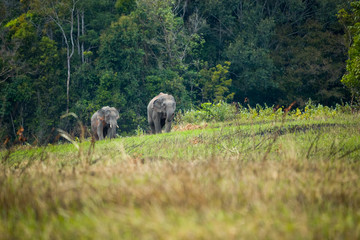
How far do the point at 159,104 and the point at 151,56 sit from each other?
17.3 metres

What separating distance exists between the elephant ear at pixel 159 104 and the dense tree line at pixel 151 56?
12620 millimetres

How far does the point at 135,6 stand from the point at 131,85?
25.2 ft

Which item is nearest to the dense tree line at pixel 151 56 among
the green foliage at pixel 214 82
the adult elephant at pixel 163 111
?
the green foliage at pixel 214 82

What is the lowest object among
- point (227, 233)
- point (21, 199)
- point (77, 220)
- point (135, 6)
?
point (21, 199)

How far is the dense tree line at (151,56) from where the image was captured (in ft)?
93.0

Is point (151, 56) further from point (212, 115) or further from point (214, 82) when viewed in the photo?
point (212, 115)

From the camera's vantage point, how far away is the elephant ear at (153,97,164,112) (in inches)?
624

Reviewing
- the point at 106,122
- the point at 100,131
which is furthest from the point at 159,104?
the point at 100,131

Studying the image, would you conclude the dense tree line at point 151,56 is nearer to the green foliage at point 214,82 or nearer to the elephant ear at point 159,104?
the green foliage at point 214,82

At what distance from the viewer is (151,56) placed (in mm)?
32344

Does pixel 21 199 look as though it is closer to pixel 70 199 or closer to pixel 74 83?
pixel 70 199

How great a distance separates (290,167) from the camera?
3.20 meters

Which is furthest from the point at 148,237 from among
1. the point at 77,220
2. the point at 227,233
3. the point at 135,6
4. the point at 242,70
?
the point at 242,70

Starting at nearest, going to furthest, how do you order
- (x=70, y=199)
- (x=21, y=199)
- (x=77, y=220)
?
(x=77, y=220) < (x=70, y=199) < (x=21, y=199)
